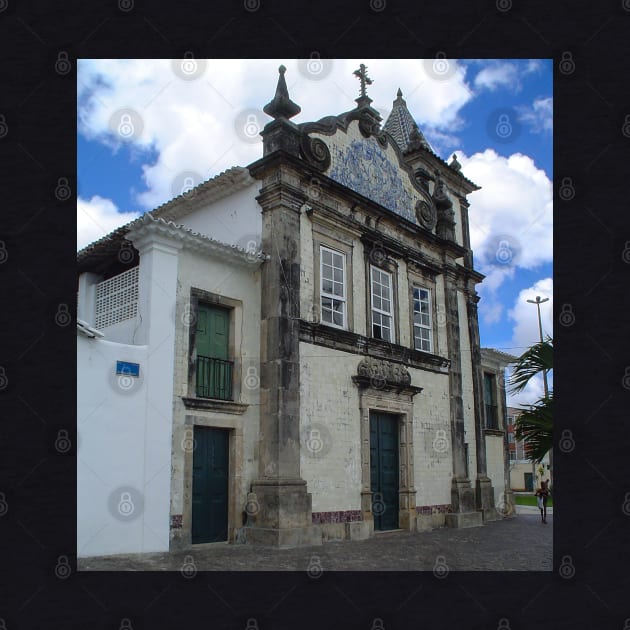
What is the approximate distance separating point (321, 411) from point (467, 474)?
18.7 ft

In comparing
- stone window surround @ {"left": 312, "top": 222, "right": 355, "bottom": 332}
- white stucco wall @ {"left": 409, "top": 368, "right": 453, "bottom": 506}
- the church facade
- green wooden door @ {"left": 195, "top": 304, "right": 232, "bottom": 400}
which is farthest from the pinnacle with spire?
green wooden door @ {"left": 195, "top": 304, "right": 232, "bottom": 400}

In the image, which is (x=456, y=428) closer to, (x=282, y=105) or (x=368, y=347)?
(x=368, y=347)

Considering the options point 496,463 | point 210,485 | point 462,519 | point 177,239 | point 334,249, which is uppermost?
point 334,249

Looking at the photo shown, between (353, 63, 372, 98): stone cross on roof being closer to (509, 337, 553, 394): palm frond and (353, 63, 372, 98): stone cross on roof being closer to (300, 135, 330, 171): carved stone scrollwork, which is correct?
(300, 135, 330, 171): carved stone scrollwork

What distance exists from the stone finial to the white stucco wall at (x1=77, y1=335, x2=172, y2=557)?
18.6ft

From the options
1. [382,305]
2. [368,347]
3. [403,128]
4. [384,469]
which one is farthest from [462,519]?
[403,128]

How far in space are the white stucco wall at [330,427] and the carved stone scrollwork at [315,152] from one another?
150 inches

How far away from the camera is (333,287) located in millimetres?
13656

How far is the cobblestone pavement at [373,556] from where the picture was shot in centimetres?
921

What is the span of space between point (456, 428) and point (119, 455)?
30.1 ft

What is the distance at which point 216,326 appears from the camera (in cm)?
1209

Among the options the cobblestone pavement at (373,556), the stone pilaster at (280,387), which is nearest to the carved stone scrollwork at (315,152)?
the stone pilaster at (280,387)
